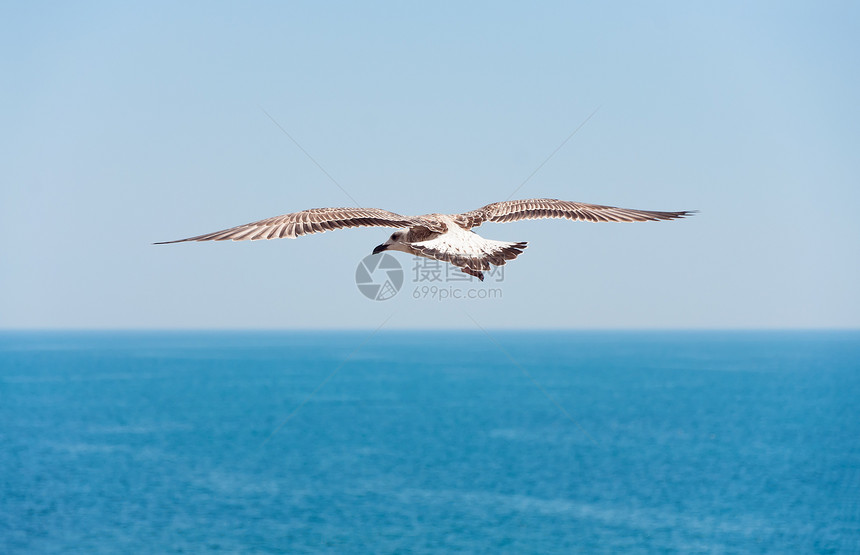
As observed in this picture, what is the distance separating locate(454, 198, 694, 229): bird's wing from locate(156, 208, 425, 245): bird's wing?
2.03 m

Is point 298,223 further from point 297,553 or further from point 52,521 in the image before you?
point 52,521

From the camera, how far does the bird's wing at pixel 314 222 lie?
1162 cm

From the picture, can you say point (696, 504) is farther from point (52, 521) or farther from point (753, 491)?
point (52, 521)

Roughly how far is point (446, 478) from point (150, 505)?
66.8 meters

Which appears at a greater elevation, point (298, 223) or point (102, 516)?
point (298, 223)

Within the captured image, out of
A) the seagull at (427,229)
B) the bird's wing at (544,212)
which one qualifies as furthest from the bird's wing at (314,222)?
the bird's wing at (544,212)

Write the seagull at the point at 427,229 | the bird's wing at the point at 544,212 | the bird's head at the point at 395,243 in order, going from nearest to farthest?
the seagull at the point at 427,229 < the bird's head at the point at 395,243 < the bird's wing at the point at 544,212

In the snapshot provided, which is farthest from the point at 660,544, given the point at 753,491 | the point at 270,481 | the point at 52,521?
the point at 52,521

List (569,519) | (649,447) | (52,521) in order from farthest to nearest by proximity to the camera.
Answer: (649,447) → (52,521) → (569,519)

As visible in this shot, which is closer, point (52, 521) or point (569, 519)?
point (569, 519)

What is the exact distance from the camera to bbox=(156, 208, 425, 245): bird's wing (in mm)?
11625

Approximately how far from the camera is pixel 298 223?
12.3 meters

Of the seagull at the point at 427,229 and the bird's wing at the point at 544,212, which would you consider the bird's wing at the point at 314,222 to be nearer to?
the seagull at the point at 427,229

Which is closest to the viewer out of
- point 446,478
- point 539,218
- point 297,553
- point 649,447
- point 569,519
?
point 539,218
